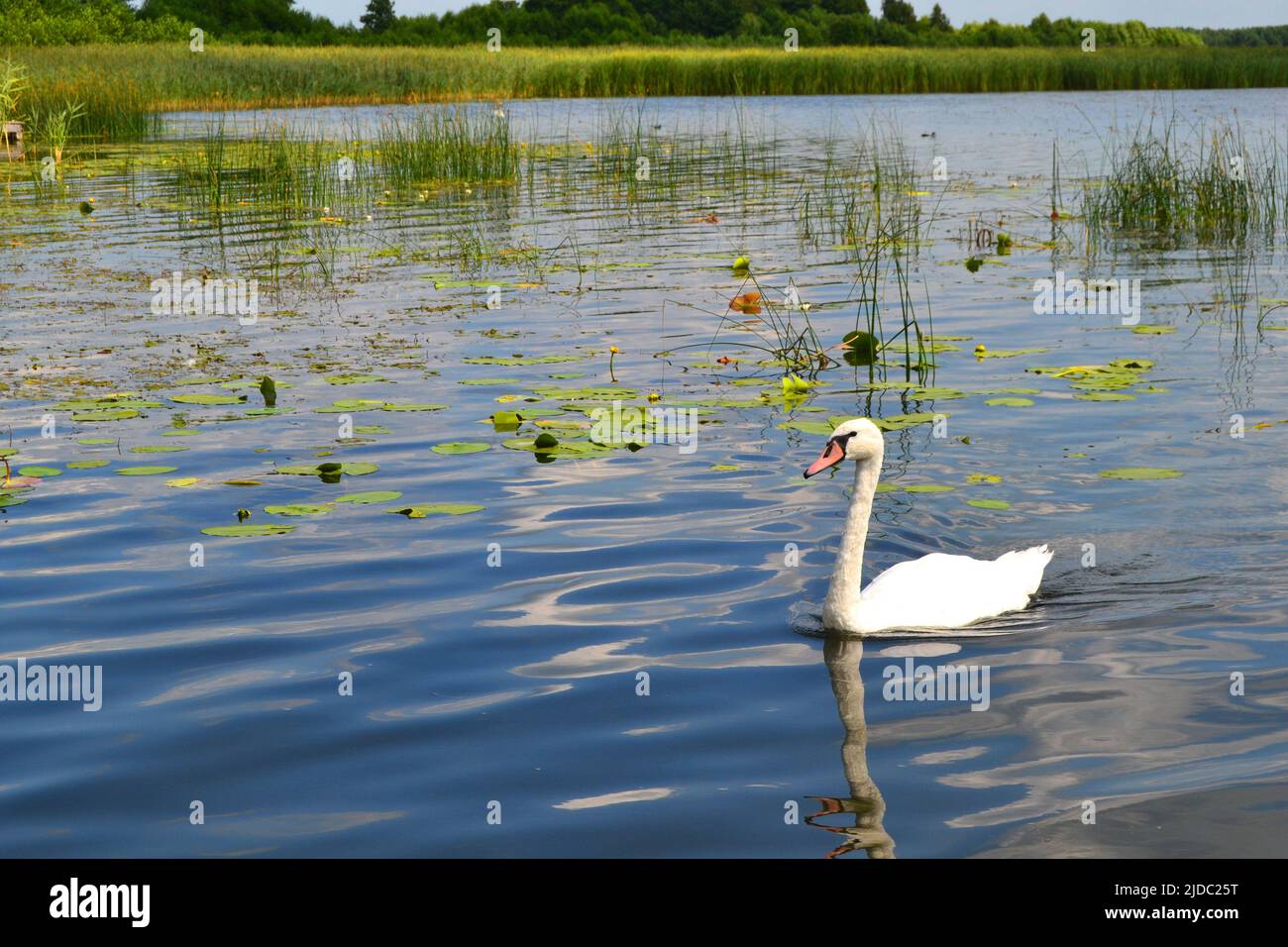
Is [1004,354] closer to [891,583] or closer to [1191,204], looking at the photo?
[891,583]

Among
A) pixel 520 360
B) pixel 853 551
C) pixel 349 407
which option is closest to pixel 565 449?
pixel 349 407

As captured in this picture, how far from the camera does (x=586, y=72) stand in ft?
132

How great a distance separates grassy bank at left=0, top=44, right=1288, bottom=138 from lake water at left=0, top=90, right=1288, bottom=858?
73.8 ft

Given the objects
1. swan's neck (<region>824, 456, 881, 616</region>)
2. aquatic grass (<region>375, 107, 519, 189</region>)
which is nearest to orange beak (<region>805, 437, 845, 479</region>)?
swan's neck (<region>824, 456, 881, 616</region>)

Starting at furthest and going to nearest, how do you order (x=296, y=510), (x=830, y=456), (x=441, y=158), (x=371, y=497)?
(x=441, y=158) → (x=371, y=497) → (x=296, y=510) → (x=830, y=456)

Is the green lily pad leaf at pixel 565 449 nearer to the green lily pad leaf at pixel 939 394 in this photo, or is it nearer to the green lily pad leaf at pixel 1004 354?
the green lily pad leaf at pixel 939 394

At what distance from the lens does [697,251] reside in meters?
15.2

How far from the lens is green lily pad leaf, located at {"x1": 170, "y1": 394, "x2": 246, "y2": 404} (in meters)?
8.84

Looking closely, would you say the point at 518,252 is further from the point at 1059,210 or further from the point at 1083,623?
the point at 1083,623

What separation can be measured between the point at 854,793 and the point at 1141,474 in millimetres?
3790

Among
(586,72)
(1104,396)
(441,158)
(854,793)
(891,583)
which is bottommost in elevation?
(854,793)

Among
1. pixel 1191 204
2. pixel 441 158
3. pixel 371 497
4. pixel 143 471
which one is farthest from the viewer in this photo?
pixel 441 158

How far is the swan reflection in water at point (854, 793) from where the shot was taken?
3.82 metres
